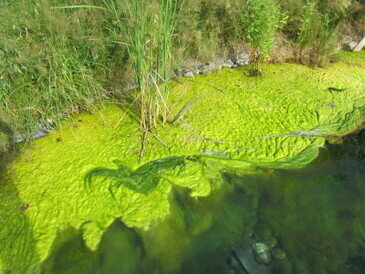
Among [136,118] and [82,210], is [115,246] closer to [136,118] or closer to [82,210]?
[82,210]

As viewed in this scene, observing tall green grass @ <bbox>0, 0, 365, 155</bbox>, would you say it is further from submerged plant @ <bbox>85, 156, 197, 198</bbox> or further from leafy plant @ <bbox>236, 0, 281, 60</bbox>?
submerged plant @ <bbox>85, 156, 197, 198</bbox>

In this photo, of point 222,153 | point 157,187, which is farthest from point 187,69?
point 157,187

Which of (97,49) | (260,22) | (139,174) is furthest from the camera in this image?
(260,22)

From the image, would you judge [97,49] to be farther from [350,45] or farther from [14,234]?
[350,45]

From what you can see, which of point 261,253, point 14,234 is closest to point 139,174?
point 14,234

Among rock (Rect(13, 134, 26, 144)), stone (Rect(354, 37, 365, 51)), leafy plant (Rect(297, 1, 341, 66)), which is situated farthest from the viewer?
stone (Rect(354, 37, 365, 51))

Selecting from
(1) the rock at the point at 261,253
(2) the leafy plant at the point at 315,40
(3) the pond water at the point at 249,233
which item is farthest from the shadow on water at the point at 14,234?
(2) the leafy plant at the point at 315,40

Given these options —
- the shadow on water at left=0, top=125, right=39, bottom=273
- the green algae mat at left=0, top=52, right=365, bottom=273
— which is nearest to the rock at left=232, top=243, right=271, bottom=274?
the green algae mat at left=0, top=52, right=365, bottom=273
